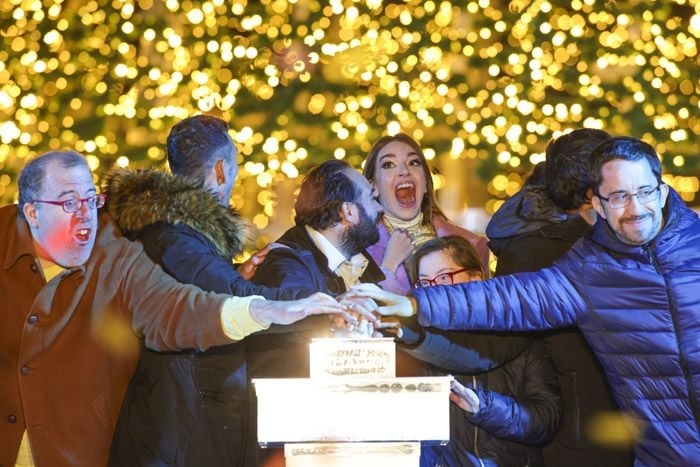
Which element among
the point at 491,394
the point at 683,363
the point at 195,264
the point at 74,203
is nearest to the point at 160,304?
the point at 195,264

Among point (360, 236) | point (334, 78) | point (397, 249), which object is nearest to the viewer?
point (360, 236)

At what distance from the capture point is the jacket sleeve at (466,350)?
5012 millimetres

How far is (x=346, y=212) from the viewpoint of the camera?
5.70 m

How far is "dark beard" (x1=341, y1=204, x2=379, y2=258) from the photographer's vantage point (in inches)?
223

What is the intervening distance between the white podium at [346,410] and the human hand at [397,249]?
206cm

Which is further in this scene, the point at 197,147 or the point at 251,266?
the point at 251,266

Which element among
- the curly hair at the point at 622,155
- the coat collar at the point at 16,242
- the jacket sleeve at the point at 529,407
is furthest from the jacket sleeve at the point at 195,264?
the curly hair at the point at 622,155

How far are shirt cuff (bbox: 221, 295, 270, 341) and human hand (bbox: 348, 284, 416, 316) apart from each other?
409mm

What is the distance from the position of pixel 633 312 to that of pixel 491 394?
26.0 inches

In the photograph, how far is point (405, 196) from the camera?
666 centimetres

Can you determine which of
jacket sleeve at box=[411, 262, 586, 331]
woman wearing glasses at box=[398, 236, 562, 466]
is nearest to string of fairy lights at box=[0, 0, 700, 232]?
woman wearing glasses at box=[398, 236, 562, 466]

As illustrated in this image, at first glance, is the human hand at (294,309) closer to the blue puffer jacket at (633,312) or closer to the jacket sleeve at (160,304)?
the jacket sleeve at (160,304)

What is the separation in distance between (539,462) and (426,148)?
14.5ft

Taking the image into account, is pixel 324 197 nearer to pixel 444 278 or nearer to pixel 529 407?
pixel 444 278
